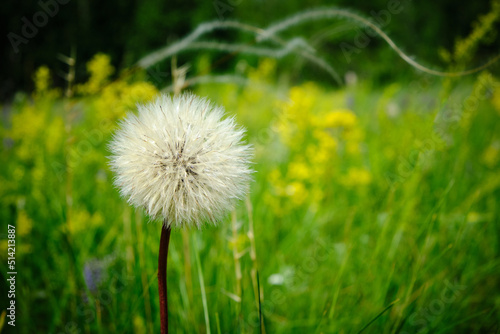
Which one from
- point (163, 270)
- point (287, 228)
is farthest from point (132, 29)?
point (163, 270)

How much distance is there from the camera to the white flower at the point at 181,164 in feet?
1.58

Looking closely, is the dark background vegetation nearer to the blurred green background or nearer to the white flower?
the blurred green background

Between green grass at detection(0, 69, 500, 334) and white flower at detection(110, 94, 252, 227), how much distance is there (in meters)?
0.23

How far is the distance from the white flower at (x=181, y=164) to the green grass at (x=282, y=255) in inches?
9.0

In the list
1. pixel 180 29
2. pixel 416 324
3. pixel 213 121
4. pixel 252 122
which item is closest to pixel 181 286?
pixel 213 121

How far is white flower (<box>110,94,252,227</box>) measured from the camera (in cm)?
48

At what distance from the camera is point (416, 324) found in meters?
0.96

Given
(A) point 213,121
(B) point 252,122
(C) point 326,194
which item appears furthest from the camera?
(B) point 252,122

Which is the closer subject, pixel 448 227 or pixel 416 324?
pixel 416 324

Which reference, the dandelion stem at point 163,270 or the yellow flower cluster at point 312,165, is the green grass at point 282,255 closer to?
the yellow flower cluster at point 312,165

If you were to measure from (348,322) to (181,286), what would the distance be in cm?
51

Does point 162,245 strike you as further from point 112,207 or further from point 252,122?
point 252,122

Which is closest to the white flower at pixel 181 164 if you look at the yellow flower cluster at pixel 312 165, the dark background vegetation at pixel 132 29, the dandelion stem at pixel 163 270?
the dandelion stem at pixel 163 270

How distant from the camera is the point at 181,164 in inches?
19.9
